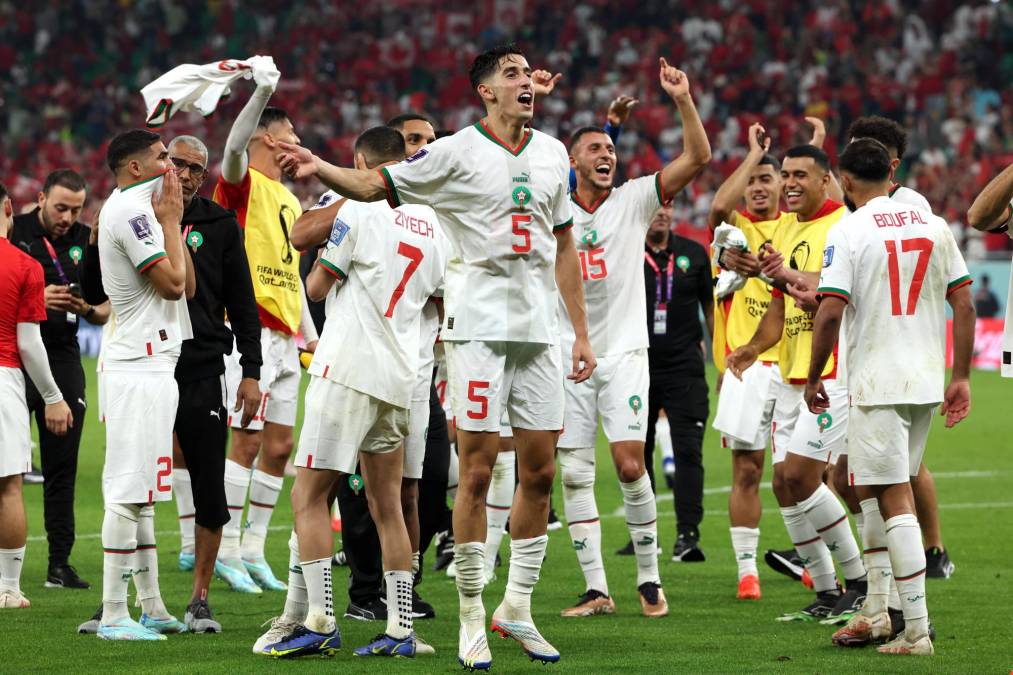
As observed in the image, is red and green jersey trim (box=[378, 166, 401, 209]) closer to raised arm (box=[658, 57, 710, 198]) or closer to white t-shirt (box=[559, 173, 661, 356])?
raised arm (box=[658, 57, 710, 198])

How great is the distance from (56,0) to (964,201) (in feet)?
78.5

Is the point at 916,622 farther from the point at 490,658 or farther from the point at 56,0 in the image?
the point at 56,0

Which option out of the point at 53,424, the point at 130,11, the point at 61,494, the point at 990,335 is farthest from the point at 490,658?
the point at 130,11

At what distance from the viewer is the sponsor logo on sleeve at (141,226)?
641cm

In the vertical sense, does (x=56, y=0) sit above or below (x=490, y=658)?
above

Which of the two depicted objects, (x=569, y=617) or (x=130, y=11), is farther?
(x=130, y=11)

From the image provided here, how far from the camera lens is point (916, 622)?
20.4 ft

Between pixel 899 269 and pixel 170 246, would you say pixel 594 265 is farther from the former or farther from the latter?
pixel 170 246


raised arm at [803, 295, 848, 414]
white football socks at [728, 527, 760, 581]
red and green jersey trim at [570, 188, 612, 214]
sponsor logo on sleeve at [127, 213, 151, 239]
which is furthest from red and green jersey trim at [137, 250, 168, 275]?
white football socks at [728, 527, 760, 581]

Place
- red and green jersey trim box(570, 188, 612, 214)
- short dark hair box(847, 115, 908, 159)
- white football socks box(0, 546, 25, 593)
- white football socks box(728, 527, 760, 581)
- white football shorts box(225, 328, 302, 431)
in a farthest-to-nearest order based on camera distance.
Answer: white football shorts box(225, 328, 302, 431)
white football socks box(728, 527, 760, 581)
red and green jersey trim box(570, 188, 612, 214)
white football socks box(0, 546, 25, 593)
short dark hair box(847, 115, 908, 159)

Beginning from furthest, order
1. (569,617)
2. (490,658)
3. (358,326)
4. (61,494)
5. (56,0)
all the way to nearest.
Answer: (56,0)
(61,494)
(569,617)
(358,326)
(490,658)

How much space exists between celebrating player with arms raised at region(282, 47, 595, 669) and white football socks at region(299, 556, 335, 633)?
62cm

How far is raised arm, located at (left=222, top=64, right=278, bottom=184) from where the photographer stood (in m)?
6.07

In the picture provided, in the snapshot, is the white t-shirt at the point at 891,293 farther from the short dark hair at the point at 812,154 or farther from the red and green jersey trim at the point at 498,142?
the red and green jersey trim at the point at 498,142
